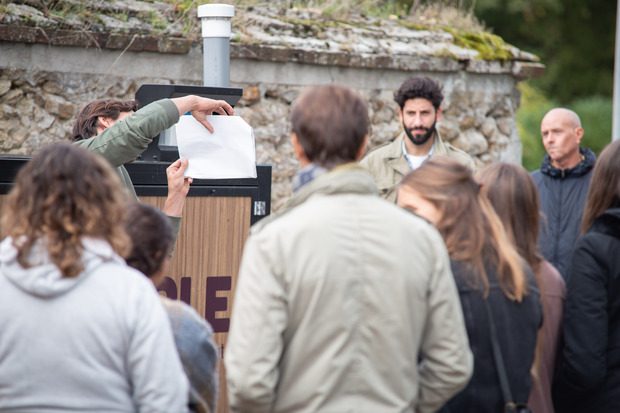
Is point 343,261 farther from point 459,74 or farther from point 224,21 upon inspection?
point 459,74

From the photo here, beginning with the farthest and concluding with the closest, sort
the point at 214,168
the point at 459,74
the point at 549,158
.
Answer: the point at 459,74 → the point at 549,158 → the point at 214,168

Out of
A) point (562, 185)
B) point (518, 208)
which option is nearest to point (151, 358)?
point (518, 208)

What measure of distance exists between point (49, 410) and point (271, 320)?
605mm

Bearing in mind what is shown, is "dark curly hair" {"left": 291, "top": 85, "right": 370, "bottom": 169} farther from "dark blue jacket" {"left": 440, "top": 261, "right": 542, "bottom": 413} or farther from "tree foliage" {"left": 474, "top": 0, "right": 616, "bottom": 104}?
"tree foliage" {"left": 474, "top": 0, "right": 616, "bottom": 104}

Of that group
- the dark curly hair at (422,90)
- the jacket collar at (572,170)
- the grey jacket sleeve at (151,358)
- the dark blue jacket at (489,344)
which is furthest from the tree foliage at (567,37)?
the grey jacket sleeve at (151,358)

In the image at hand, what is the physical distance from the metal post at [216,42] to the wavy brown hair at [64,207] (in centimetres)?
254

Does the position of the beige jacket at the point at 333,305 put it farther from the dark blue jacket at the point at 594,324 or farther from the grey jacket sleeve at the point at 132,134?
the grey jacket sleeve at the point at 132,134

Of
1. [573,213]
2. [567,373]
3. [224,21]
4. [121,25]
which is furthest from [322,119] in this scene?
[121,25]

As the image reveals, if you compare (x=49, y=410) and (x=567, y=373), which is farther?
(x=567, y=373)

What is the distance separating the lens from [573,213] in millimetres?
5781

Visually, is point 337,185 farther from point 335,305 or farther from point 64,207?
point 64,207

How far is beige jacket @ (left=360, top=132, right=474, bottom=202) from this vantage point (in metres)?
5.48

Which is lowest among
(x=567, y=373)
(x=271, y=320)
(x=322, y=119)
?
(x=567, y=373)

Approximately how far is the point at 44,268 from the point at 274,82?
15.4ft
